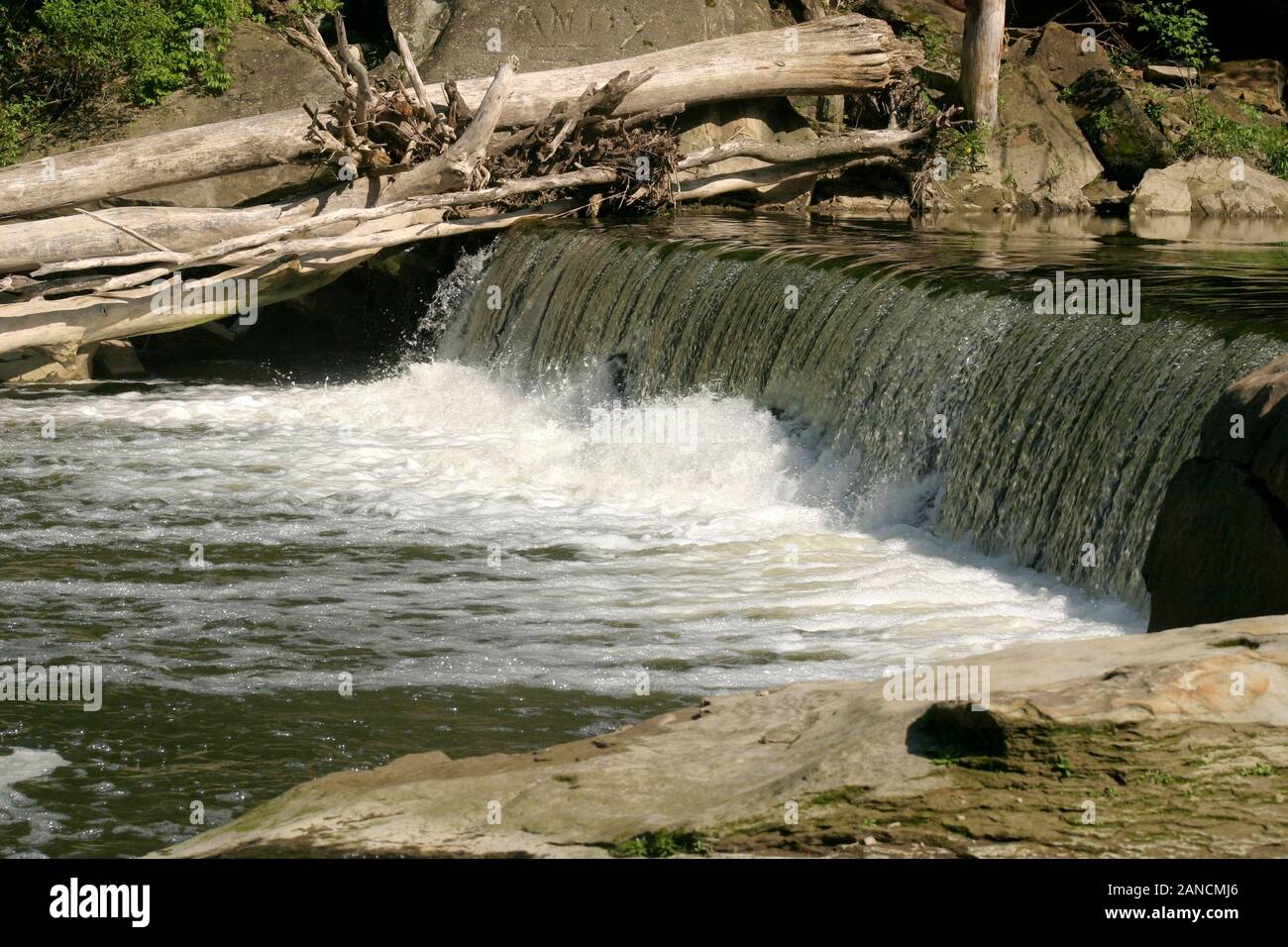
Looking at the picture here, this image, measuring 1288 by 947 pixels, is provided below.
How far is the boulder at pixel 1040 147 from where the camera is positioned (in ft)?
55.3

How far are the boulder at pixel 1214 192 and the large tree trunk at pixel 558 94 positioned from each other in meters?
2.85

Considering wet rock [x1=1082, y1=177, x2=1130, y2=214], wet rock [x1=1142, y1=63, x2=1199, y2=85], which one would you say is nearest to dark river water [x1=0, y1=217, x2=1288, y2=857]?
wet rock [x1=1082, y1=177, x2=1130, y2=214]

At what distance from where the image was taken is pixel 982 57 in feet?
54.1

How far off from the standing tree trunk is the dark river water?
13.2ft

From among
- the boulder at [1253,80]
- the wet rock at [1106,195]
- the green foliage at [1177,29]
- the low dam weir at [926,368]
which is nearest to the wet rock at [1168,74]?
the green foliage at [1177,29]

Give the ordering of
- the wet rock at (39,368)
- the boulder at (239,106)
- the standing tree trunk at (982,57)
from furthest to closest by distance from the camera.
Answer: the standing tree trunk at (982,57), the boulder at (239,106), the wet rock at (39,368)

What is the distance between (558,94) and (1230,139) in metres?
7.81

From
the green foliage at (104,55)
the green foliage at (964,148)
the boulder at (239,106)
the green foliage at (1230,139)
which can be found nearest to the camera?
the boulder at (239,106)

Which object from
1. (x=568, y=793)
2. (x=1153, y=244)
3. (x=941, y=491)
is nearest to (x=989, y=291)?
(x=941, y=491)

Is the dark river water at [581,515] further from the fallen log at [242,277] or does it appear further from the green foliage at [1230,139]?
the green foliage at [1230,139]

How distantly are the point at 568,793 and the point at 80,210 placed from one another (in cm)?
933

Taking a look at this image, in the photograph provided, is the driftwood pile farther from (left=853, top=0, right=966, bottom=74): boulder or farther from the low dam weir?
(left=853, top=0, right=966, bottom=74): boulder

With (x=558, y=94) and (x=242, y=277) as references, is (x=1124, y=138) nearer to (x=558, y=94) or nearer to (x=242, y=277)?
(x=558, y=94)
